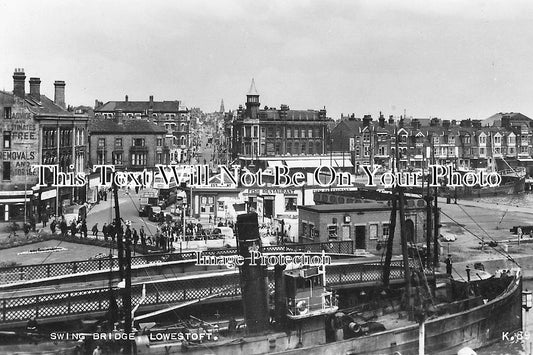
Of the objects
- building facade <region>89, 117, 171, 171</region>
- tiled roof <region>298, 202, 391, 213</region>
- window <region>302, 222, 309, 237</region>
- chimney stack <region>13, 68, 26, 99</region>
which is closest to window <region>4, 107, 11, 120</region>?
chimney stack <region>13, 68, 26, 99</region>

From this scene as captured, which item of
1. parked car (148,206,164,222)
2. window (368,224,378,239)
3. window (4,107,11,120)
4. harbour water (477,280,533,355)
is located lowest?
harbour water (477,280,533,355)

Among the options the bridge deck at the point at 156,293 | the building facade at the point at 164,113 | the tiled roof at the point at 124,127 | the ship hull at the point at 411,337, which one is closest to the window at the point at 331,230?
the bridge deck at the point at 156,293

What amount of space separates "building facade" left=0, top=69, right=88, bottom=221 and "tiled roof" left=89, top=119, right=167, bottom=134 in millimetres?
31735

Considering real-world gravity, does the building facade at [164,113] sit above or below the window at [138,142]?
above

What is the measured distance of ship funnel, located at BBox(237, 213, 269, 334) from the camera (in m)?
21.5

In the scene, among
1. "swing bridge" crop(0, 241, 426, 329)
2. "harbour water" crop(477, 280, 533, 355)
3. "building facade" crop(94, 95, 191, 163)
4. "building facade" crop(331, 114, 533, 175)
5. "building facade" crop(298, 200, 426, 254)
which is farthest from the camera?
"building facade" crop(94, 95, 191, 163)

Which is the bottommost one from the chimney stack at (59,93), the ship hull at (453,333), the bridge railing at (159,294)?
the ship hull at (453,333)

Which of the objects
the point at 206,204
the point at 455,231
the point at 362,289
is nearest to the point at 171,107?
the point at 206,204

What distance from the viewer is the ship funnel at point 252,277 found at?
70.6 feet

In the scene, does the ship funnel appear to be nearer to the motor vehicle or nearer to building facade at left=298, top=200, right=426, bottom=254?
building facade at left=298, top=200, right=426, bottom=254

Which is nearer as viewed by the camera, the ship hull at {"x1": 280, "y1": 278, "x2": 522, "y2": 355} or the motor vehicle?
the ship hull at {"x1": 280, "y1": 278, "x2": 522, "y2": 355}

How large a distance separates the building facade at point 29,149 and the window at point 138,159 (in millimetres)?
32657

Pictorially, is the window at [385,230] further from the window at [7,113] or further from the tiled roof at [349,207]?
the window at [7,113]

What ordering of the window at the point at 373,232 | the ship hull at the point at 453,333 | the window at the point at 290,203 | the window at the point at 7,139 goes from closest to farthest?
the ship hull at the point at 453,333
the window at the point at 373,232
the window at the point at 7,139
the window at the point at 290,203
